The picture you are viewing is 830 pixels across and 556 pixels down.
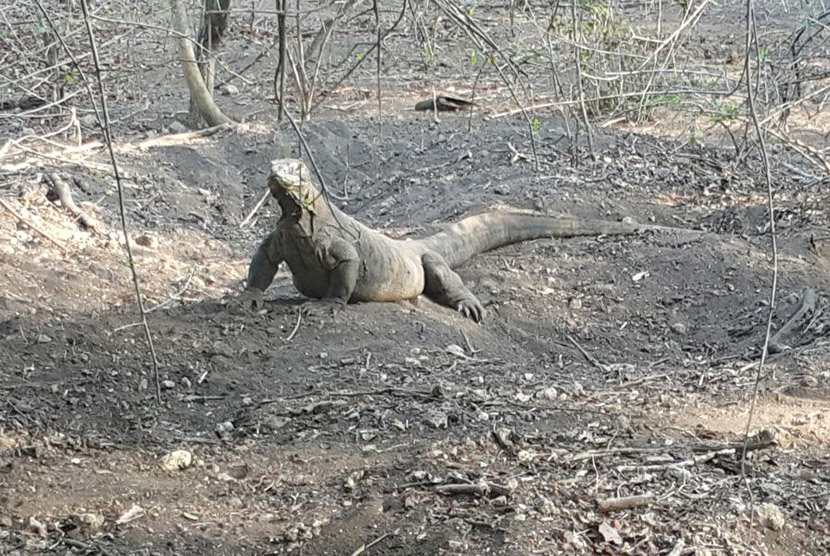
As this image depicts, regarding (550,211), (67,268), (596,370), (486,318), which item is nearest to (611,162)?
(550,211)

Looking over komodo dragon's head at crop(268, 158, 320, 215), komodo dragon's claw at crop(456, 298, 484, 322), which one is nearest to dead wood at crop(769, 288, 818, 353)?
komodo dragon's claw at crop(456, 298, 484, 322)

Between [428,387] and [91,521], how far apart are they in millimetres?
1959

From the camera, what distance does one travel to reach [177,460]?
4277 mm

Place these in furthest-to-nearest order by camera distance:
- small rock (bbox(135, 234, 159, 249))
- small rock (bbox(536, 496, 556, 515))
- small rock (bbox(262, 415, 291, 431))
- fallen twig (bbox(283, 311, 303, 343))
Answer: small rock (bbox(135, 234, 159, 249)), fallen twig (bbox(283, 311, 303, 343)), small rock (bbox(262, 415, 291, 431)), small rock (bbox(536, 496, 556, 515))

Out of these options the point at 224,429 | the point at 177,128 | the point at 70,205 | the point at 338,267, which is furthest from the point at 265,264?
the point at 177,128

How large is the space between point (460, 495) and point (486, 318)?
11.2 ft

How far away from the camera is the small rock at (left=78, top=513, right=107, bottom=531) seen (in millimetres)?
3648

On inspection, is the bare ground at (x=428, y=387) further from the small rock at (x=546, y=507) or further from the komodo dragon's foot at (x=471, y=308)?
the komodo dragon's foot at (x=471, y=308)

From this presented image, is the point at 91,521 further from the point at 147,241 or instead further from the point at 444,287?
the point at 147,241

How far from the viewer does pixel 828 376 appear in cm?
497

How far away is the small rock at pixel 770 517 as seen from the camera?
3474 millimetres

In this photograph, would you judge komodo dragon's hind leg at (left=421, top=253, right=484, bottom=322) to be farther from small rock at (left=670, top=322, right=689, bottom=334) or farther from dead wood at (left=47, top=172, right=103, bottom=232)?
dead wood at (left=47, top=172, right=103, bottom=232)

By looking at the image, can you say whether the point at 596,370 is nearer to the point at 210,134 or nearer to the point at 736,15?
the point at 210,134

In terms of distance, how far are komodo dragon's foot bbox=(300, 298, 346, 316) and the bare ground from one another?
0.47 feet
